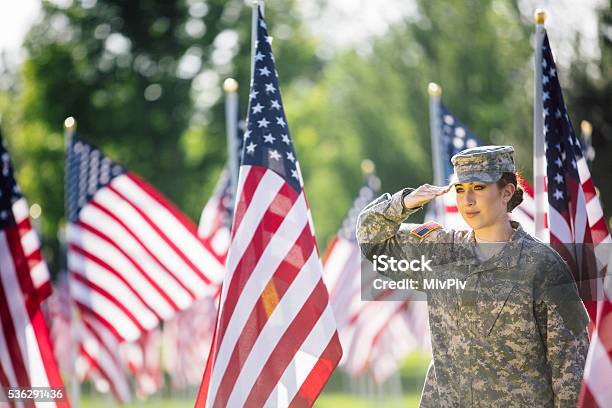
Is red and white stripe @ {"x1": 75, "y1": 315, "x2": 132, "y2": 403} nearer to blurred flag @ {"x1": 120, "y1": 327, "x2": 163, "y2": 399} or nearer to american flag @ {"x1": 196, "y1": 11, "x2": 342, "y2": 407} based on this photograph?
blurred flag @ {"x1": 120, "y1": 327, "x2": 163, "y2": 399}

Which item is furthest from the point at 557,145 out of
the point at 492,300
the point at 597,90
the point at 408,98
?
the point at 408,98

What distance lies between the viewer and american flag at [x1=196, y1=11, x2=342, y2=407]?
592cm

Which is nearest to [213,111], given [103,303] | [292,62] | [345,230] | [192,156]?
[192,156]

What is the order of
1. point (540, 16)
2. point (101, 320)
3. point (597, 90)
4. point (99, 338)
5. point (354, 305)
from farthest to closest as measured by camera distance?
point (597, 90) → point (354, 305) → point (99, 338) → point (101, 320) → point (540, 16)

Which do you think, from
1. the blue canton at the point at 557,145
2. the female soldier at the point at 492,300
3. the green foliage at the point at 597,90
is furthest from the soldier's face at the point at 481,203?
the green foliage at the point at 597,90

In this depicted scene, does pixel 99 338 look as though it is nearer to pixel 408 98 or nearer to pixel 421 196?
pixel 421 196

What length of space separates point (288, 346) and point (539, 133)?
7.03ft

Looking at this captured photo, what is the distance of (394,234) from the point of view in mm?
4926

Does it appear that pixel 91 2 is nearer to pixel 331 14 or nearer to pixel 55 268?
pixel 55 268

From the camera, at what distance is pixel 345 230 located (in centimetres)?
1485

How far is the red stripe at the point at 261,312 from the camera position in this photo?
5.90m

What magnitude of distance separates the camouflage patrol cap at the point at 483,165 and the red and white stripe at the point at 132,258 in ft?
21.2

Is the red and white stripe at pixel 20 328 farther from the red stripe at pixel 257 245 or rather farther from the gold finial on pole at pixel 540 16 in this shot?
the gold finial on pole at pixel 540 16

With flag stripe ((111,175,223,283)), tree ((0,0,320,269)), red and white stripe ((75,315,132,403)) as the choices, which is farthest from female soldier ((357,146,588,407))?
tree ((0,0,320,269))
